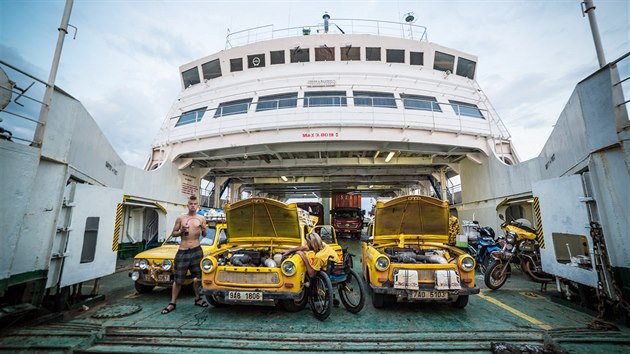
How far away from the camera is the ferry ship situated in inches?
129

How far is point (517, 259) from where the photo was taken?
5.34 m

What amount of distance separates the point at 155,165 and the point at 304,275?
36.2ft

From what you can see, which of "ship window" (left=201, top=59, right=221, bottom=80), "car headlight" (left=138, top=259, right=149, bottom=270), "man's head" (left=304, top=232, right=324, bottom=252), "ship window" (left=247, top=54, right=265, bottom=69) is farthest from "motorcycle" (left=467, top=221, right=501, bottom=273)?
"ship window" (left=201, top=59, right=221, bottom=80)

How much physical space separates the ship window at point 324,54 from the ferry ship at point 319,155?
6 cm

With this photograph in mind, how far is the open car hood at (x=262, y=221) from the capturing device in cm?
442

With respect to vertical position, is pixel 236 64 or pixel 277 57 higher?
pixel 277 57

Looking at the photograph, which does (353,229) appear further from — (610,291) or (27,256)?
(27,256)

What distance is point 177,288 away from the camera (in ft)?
12.9

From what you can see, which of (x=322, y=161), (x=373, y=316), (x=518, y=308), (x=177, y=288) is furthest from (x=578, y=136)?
(x=322, y=161)

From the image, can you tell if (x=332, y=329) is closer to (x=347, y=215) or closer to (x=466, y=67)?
(x=347, y=215)

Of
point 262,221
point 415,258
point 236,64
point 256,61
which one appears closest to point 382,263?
point 415,258

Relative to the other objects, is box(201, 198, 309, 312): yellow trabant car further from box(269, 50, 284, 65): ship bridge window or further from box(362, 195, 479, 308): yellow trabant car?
box(269, 50, 284, 65): ship bridge window

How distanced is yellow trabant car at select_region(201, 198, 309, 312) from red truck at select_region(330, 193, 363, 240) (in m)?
11.2

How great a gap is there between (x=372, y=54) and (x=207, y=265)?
44.7 ft
